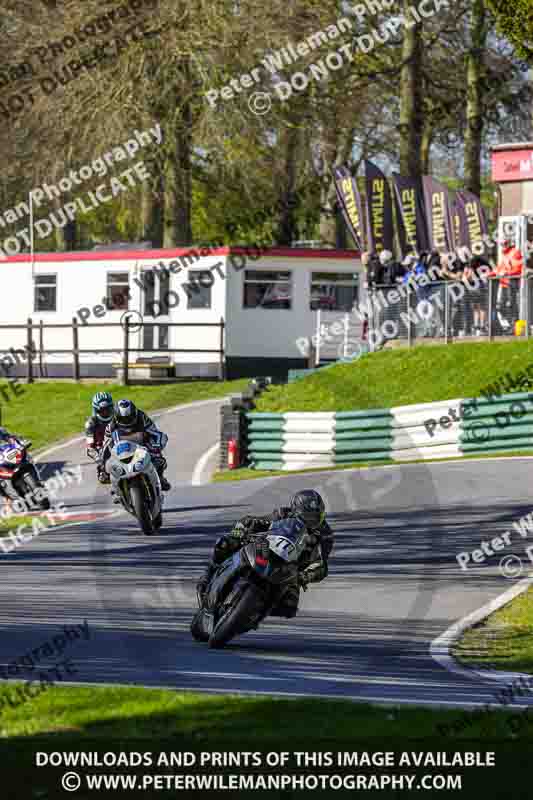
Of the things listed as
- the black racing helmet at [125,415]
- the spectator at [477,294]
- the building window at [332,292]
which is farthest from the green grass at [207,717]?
the building window at [332,292]

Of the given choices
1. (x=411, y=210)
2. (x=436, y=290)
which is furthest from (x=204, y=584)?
(x=411, y=210)

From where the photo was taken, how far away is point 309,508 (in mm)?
10312

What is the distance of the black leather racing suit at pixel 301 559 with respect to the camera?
1026 centimetres

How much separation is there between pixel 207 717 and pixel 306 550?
10.1 feet

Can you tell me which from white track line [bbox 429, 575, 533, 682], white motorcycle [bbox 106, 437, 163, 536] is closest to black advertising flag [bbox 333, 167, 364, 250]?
white motorcycle [bbox 106, 437, 163, 536]

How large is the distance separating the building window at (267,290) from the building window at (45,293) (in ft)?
19.0

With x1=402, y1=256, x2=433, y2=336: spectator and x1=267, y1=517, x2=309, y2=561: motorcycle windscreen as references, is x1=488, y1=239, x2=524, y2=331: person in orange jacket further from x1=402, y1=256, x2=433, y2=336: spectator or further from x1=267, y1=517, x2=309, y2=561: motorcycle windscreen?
x1=267, y1=517, x2=309, y2=561: motorcycle windscreen

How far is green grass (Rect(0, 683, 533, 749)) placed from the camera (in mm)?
6859

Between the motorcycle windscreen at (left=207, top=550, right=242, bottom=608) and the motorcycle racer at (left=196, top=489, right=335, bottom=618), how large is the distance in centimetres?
15

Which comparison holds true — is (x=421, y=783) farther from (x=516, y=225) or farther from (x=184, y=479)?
(x=516, y=225)

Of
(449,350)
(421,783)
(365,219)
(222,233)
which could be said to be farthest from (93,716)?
(222,233)

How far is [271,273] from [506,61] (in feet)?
33.9

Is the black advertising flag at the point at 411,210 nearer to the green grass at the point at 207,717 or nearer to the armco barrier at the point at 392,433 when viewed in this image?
the armco barrier at the point at 392,433

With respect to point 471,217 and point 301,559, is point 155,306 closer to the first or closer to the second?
point 471,217
